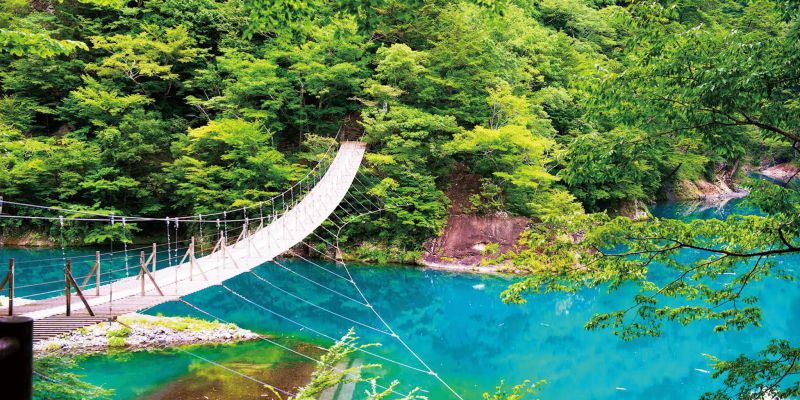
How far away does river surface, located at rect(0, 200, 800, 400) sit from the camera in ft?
19.5

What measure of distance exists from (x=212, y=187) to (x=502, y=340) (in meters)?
7.67

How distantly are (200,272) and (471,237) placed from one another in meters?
7.08

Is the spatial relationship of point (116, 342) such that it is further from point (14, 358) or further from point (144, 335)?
point (14, 358)

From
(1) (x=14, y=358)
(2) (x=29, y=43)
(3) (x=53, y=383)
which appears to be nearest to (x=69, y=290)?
(3) (x=53, y=383)

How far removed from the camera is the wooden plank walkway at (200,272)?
150 inches

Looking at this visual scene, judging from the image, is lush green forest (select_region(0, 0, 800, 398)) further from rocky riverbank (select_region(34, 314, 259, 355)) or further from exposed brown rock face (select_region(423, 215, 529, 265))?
rocky riverbank (select_region(34, 314, 259, 355))

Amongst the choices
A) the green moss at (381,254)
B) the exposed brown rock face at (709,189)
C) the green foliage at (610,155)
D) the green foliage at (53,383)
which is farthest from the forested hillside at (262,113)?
the green foliage at (53,383)

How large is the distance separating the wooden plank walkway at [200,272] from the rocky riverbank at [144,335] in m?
1.14

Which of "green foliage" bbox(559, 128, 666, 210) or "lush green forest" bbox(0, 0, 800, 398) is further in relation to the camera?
"lush green forest" bbox(0, 0, 800, 398)

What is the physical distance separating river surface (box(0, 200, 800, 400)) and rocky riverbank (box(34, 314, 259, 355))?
296 mm

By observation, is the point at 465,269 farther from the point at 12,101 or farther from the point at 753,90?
the point at 12,101

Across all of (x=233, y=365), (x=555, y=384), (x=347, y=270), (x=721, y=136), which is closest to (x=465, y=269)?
(x=347, y=270)

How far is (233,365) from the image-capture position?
6.12 m

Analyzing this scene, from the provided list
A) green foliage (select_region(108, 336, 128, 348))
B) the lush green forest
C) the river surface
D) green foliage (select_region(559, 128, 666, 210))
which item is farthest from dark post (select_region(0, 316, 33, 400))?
the lush green forest
